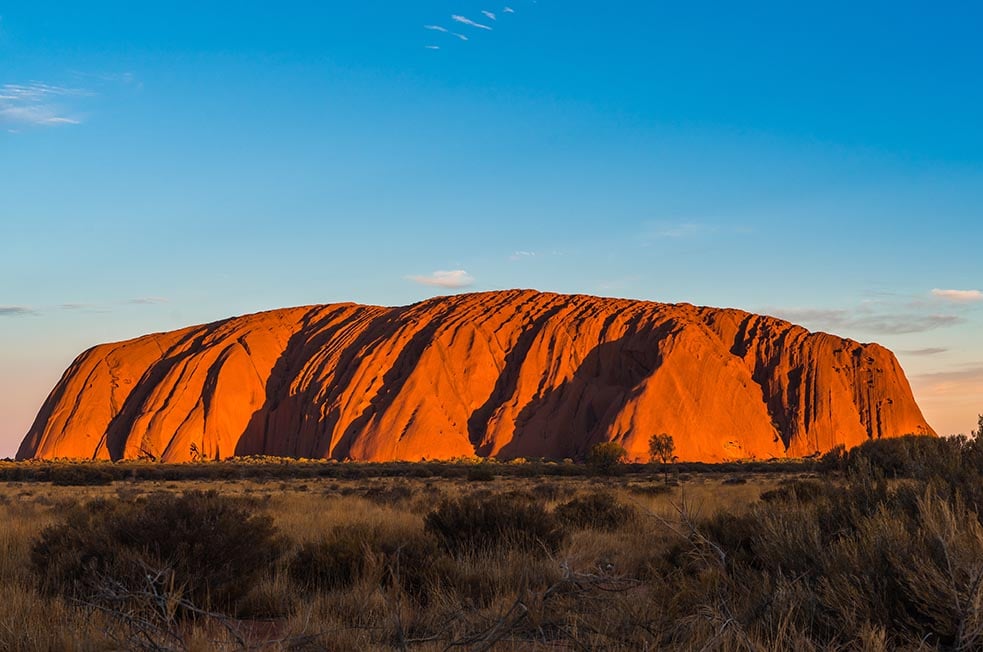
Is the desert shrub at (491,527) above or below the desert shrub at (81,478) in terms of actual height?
above

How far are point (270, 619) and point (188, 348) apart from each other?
280 feet

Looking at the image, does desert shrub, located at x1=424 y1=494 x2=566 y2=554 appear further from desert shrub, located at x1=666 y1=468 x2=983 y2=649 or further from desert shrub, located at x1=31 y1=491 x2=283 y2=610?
desert shrub, located at x1=666 y1=468 x2=983 y2=649

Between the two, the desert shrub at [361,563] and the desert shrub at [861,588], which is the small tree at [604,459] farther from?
the desert shrub at [861,588]

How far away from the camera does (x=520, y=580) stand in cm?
713

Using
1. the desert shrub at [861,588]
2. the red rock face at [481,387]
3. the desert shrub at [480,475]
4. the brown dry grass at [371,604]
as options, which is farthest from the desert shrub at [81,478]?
the desert shrub at [861,588]

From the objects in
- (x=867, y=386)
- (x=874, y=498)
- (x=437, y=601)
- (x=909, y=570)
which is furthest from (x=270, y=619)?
(x=867, y=386)

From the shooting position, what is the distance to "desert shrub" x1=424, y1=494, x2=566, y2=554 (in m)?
9.23

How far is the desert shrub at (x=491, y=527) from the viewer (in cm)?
923

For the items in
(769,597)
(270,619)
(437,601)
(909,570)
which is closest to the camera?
(909,570)

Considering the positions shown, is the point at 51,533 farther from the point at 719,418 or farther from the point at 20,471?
the point at 719,418

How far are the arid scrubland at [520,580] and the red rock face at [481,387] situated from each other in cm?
5916

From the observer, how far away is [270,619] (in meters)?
6.86

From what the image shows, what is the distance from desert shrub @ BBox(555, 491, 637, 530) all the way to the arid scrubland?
90 centimetres

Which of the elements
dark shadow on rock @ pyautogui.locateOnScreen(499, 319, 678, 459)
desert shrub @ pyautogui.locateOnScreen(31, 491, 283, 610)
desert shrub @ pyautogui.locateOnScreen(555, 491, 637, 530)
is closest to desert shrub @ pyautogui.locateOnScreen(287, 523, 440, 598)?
desert shrub @ pyautogui.locateOnScreen(31, 491, 283, 610)
